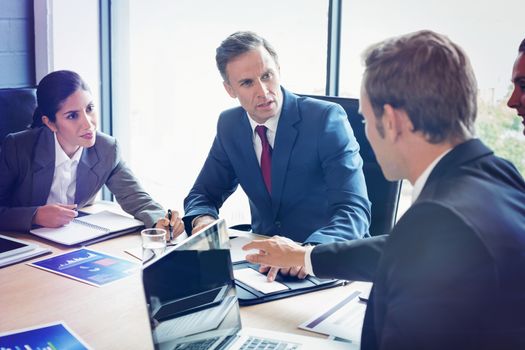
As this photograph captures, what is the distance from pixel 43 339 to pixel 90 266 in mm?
446

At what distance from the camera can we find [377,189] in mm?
2250

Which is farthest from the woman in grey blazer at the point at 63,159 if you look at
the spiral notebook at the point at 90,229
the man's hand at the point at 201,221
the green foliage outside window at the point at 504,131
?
the green foliage outside window at the point at 504,131

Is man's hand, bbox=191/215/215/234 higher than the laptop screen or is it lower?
lower

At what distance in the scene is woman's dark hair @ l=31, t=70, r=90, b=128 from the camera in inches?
99.6

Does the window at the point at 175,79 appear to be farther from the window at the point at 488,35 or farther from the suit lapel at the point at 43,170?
the suit lapel at the point at 43,170

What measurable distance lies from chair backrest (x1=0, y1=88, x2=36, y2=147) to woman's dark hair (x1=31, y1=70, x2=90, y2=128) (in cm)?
21

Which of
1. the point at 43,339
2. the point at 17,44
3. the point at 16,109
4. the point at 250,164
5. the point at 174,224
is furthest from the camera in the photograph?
the point at 17,44

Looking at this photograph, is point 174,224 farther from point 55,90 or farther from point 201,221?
point 55,90

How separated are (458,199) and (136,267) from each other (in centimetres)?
110

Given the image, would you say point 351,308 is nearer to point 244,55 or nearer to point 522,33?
point 244,55

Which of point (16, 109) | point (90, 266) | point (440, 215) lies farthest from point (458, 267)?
point (16, 109)

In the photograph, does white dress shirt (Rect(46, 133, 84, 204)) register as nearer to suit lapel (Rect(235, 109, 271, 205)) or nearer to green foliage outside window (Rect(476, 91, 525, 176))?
suit lapel (Rect(235, 109, 271, 205))

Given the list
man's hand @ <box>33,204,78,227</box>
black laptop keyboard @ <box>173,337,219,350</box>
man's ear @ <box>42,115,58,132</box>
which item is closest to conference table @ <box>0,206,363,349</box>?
black laptop keyboard @ <box>173,337,219,350</box>

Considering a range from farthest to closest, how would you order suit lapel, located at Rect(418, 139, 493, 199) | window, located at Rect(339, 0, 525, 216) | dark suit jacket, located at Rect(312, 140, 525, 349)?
window, located at Rect(339, 0, 525, 216) < suit lapel, located at Rect(418, 139, 493, 199) < dark suit jacket, located at Rect(312, 140, 525, 349)
